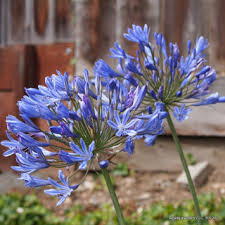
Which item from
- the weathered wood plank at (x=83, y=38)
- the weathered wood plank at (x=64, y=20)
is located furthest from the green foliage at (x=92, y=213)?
the weathered wood plank at (x=64, y=20)

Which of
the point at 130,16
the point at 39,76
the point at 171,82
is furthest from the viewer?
the point at 39,76

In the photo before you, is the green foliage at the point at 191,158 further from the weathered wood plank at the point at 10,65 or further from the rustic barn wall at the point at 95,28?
the weathered wood plank at the point at 10,65

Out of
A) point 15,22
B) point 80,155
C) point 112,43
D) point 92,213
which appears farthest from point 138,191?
point 80,155

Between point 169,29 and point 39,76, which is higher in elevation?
point 169,29

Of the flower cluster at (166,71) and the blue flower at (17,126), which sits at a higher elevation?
the flower cluster at (166,71)

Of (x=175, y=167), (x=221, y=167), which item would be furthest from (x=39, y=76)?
(x=221, y=167)

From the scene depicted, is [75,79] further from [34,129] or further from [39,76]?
[39,76]

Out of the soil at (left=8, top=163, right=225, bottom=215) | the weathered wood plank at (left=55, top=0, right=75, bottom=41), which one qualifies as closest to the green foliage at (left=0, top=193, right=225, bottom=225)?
the soil at (left=8, top=163, right=225, bottom=215)

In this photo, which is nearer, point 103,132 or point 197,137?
point 103,132
